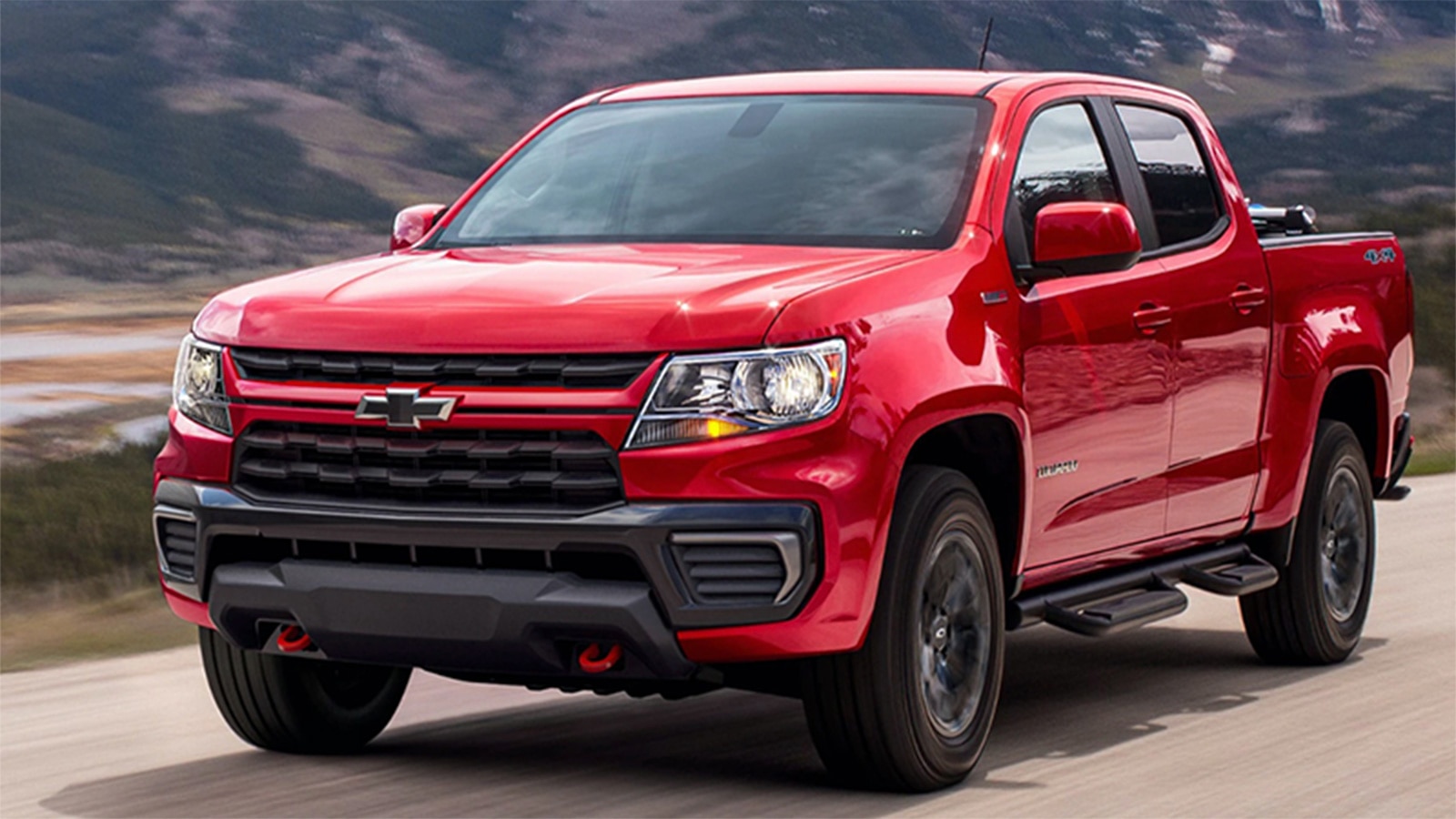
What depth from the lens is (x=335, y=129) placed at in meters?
57.9

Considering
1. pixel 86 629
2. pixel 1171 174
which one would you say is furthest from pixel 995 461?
pixel 86 629

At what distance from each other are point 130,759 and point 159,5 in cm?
5600

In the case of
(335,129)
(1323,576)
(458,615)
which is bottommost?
(335,129)

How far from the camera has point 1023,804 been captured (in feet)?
20.1

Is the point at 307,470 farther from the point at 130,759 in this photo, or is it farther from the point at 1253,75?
the point at 1253,75

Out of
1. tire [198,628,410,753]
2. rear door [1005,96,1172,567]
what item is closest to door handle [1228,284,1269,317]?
rear door [1005,96,1172,567]

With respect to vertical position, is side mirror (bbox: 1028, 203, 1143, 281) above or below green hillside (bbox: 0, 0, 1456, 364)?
above

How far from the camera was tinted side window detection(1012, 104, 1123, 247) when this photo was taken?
7.04 metres

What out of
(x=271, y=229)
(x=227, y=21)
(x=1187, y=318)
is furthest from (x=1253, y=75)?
(x=1187, y=318)

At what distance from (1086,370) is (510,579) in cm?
196

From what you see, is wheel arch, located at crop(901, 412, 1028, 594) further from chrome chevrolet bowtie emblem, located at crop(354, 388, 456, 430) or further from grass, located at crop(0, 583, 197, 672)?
grass, located at crop(0, 583, 197, 672)

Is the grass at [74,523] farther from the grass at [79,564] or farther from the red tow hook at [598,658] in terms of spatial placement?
the red tow hook at [598,658]

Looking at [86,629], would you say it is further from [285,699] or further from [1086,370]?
[1086,370]

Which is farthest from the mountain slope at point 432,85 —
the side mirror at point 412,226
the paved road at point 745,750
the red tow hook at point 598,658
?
the red tow hook at point 598,658
